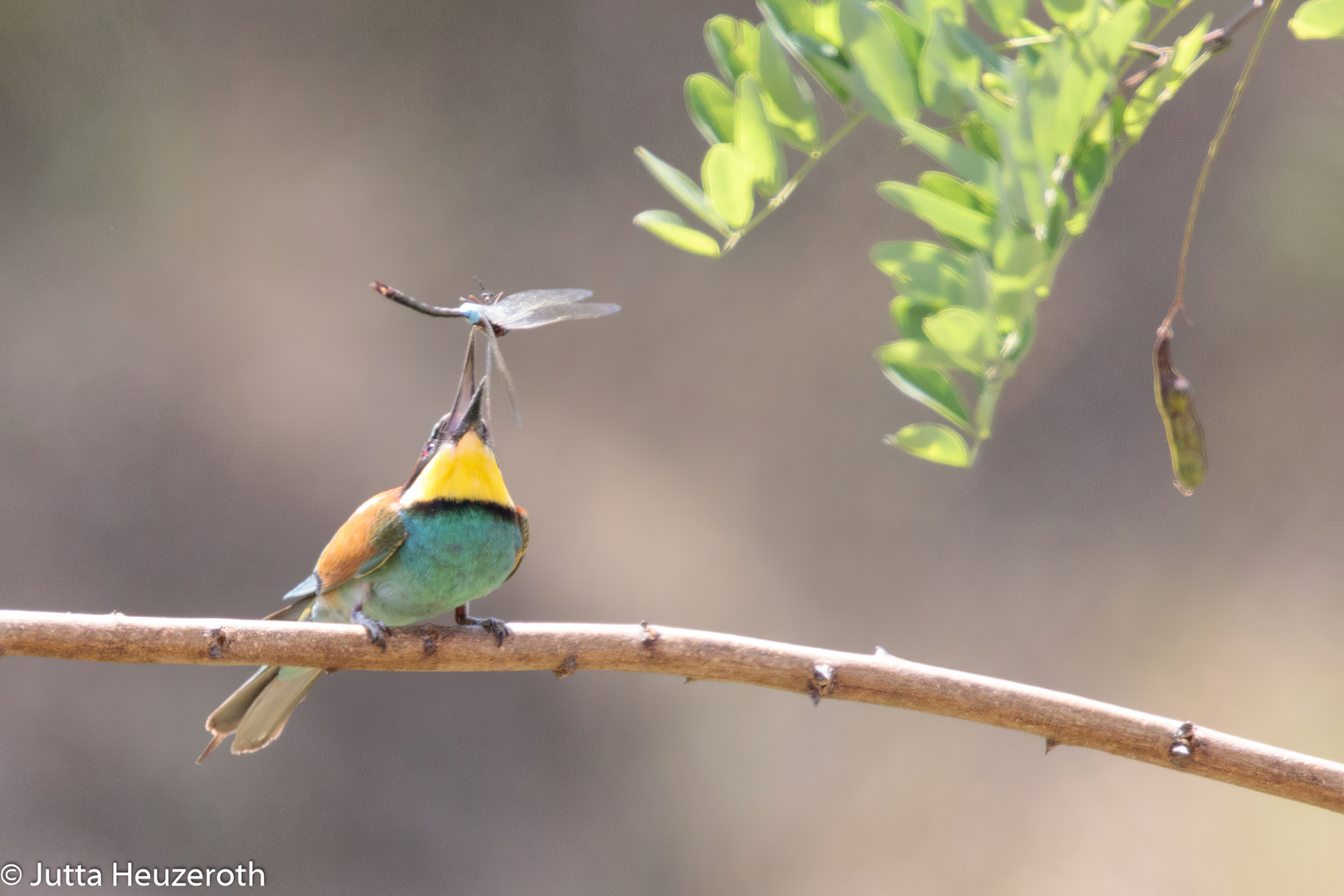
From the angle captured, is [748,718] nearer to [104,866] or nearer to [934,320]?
[104,866]

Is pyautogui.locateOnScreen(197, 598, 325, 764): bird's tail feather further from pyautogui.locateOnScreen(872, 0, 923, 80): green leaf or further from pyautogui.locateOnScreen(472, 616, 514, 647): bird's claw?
pyautogui.locateOnScreen(872, 0, 923, 80): green leaf

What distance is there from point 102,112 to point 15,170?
222 millimetres

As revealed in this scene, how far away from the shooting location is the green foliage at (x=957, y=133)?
1.89 feet

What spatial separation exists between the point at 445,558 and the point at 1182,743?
26.7 inches

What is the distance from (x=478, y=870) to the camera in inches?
93.3

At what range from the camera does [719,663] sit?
91 cm

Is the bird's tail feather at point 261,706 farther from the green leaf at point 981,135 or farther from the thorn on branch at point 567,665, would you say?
the green leaf at point 981,135

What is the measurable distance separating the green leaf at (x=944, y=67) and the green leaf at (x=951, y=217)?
0.06 meters

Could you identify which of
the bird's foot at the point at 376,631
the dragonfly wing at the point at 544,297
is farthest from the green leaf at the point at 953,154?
the bird's foot at the point at 376,631

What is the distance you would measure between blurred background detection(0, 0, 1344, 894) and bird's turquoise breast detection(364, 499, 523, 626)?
1.30 meters

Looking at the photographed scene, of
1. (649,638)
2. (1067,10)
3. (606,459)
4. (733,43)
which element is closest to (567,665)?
(649,638)

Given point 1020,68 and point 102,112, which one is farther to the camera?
point 102,112

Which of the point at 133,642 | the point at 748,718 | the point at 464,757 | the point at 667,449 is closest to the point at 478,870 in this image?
the point at 464,757

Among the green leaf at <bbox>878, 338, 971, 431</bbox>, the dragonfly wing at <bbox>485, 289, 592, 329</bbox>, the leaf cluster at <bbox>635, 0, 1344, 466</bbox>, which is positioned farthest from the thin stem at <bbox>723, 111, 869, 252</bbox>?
the dragonfly wing at <bbox>485, 289, 592, 329</bbox>
